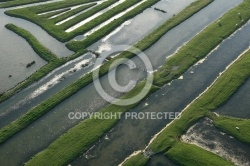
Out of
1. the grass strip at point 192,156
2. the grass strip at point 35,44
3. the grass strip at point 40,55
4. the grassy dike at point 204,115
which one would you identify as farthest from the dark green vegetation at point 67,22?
the grass strip at point 192,156

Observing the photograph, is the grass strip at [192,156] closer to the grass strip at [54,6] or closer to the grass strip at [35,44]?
the grass strip at [35,44]

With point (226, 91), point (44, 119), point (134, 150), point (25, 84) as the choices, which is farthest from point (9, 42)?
point (226, 91)

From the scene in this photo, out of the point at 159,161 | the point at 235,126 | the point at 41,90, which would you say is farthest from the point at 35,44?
the point at 235,126

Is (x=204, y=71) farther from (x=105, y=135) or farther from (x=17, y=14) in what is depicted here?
(x=17, y=14)

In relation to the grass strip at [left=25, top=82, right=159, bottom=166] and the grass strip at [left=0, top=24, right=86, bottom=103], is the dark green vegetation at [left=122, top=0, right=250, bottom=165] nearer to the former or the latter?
the grass strip at [left=25, top=82, right=159, bottom=166]

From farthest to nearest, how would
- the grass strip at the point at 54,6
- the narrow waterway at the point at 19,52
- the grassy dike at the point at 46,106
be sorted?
1. the grass strip at the point at 54,6
2. the narrow waterway at the point at 19,52
3. the grassy dike at the point at 46,106

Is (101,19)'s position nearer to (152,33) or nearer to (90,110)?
(152,33)

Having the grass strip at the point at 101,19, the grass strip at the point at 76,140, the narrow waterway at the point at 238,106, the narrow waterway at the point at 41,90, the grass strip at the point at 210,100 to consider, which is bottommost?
the narrow waterway at the point at 238,106
